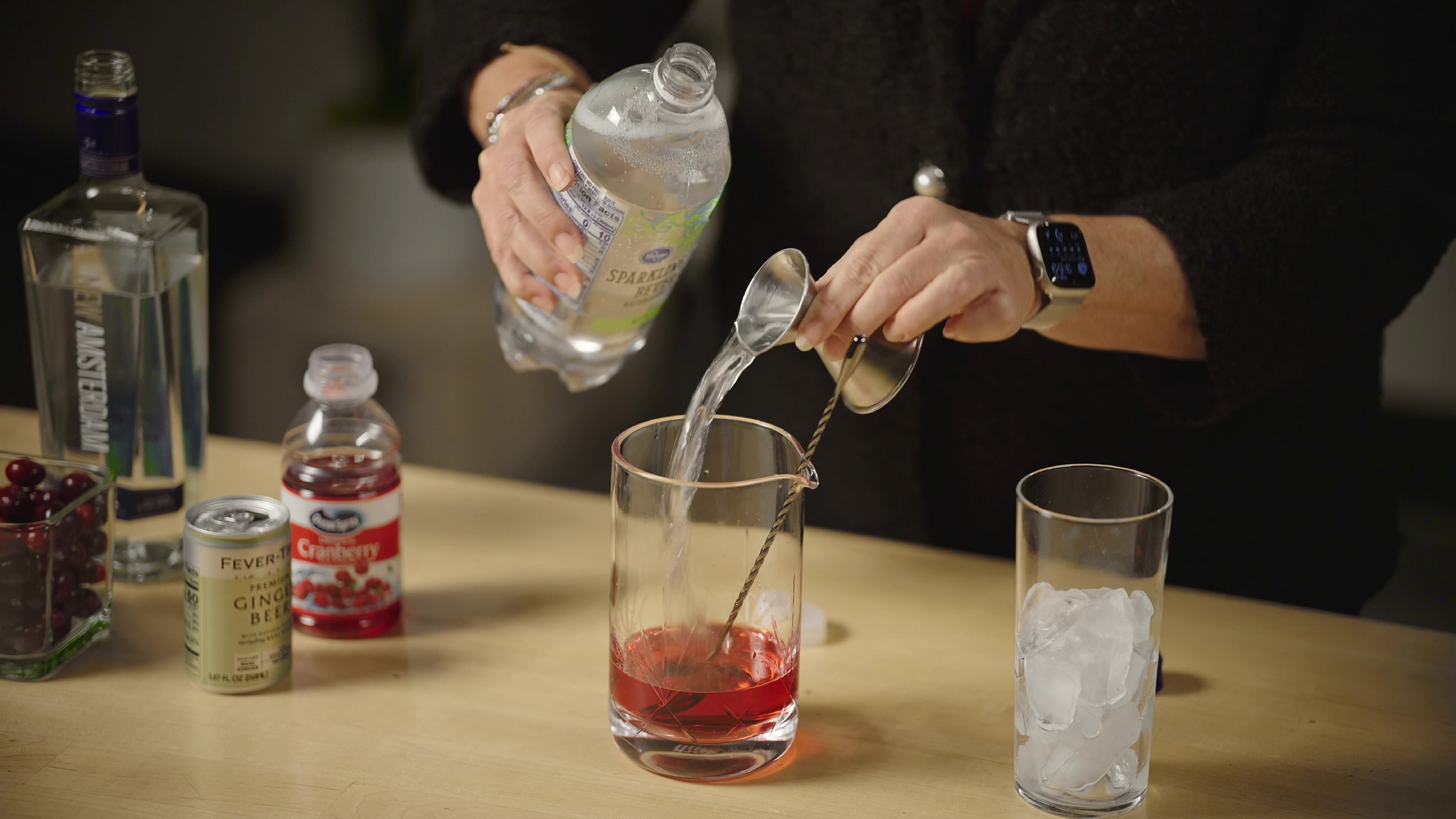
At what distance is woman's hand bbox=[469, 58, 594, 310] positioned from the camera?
101 cm

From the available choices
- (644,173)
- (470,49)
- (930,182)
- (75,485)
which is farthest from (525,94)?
(75,485)

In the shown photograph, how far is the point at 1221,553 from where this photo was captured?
1450mm

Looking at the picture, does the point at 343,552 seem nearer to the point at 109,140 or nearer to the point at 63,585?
the point at 63,585

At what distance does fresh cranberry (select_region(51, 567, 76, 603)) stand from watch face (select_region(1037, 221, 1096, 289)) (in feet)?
2.53

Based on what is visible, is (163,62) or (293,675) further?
(163,62)

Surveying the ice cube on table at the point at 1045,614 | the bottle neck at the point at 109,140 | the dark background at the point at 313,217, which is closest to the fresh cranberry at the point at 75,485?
the bottle neck at the point at 109,140

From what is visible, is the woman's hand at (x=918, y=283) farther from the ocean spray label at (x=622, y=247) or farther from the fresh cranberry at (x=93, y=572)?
the fresh cranberry at (x=93, y=572)

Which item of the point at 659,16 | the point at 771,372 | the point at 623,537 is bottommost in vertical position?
the point at 771,372

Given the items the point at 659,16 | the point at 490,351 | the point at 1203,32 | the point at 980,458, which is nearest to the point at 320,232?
the point at 490,351

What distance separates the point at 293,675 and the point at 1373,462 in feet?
3.63

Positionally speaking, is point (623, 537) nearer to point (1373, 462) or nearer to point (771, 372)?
point (771, 372)

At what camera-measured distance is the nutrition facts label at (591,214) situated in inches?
37.9

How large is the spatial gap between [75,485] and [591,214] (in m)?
0.45

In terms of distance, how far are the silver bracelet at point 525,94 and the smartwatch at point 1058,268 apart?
43 cm
